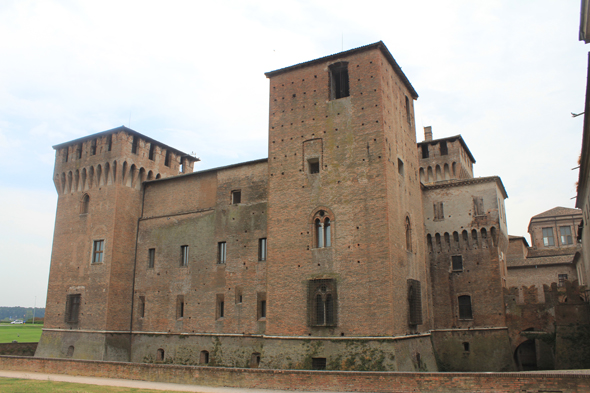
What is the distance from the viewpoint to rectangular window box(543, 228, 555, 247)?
44.5 metres

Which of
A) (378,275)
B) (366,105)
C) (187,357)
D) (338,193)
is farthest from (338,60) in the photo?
(187,357)

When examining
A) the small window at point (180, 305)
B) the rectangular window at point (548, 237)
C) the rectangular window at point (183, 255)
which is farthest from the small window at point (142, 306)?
the rectangular window at point (548, 237)

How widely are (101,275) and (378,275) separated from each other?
16.3 m

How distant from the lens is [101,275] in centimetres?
2655

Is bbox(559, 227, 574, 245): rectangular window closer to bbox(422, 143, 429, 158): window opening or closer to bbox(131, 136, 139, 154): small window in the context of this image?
bbox(422, 143, 429, 158): window opening

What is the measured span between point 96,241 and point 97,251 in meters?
0.62

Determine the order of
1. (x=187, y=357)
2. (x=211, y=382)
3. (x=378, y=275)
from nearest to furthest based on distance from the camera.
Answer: (x=211, y=382), (x=378, y=275), (x=187, y=357)

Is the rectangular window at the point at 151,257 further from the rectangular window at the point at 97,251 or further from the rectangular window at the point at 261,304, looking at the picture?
the rectangular window at the point at 261,304

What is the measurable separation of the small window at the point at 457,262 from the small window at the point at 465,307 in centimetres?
144

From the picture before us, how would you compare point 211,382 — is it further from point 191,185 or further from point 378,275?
point 191,185

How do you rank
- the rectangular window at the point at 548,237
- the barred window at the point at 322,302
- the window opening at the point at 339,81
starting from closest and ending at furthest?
1. the barred window at the point at 322,302
2. the window opening at the point at 339,81
3. the rectangular window at the point at 548,237

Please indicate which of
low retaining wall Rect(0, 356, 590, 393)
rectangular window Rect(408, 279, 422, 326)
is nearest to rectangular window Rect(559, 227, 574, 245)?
rectangular window Rect(408, 279, 422, 326)

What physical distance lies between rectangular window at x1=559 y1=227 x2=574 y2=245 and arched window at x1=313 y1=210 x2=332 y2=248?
3315 centimetres

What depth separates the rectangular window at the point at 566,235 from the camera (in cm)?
4358
